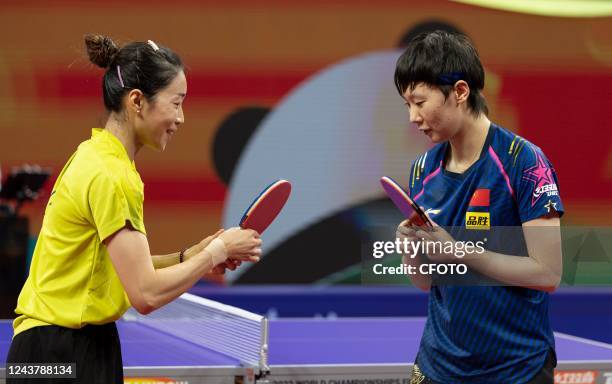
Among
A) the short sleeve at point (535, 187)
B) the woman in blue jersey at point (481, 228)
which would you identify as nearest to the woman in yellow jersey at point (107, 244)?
the woman in blue jersey at point (481, 228)

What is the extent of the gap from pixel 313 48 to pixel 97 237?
5.30 meters

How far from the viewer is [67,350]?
2.49 m

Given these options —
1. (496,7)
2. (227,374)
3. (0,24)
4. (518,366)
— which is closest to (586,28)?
(496,7)

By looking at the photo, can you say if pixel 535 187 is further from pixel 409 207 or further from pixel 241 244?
pixel 241 244

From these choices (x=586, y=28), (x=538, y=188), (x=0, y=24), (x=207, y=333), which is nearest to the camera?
(x=538, y=188)

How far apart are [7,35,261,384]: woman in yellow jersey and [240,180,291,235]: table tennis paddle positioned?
9 cm

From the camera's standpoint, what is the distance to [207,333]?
13.6 feet

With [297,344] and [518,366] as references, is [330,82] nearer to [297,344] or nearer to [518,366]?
[297,344]

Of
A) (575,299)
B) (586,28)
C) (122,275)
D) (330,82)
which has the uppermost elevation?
(586,28)

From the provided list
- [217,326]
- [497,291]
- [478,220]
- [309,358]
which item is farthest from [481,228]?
[217,326]

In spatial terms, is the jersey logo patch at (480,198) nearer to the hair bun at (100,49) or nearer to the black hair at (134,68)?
the black hair at (134,68)

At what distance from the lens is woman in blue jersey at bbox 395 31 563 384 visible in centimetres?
239

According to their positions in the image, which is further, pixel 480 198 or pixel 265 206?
pixel 265 206

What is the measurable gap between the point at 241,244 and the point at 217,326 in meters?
1.50
